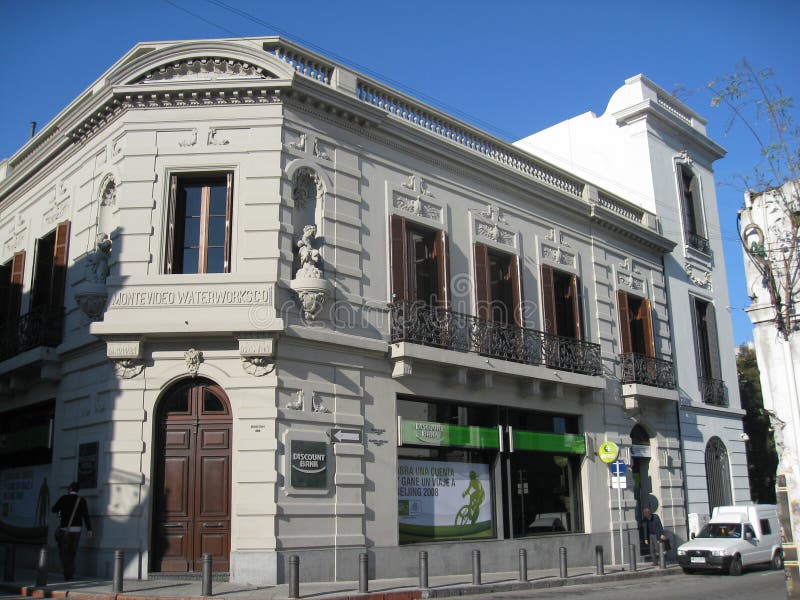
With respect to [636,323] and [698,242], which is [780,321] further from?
[698,242]

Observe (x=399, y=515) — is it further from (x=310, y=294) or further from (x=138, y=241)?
(x=138, y=241)

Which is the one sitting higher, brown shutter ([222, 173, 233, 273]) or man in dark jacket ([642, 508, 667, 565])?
brown shutter ([222, 173, 233, 273])

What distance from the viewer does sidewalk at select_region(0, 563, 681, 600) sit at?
41.1 feet

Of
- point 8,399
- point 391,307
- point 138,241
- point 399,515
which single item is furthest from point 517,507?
point 8,399

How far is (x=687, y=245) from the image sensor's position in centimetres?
2777

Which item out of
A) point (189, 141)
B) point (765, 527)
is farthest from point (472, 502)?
point (189, 141)

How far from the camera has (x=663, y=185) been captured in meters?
27.6

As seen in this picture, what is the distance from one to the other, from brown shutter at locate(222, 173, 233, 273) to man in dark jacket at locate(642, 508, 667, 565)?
13.5 metres

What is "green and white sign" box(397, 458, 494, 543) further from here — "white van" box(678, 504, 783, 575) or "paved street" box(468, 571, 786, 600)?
"white van" box(678, 504, 783, 575)

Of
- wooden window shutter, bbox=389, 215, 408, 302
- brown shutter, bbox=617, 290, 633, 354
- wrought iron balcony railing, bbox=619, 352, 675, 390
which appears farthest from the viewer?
brown shutter, bbox=617, 290, 633, 354

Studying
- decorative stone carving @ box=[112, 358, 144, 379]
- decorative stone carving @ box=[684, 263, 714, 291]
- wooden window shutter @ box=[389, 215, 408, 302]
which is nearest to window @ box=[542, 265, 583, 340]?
wooden window shutter @ box=[389, 215, 408, 302]

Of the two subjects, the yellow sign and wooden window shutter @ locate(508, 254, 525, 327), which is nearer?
the yellow sign

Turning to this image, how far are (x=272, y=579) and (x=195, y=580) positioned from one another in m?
1.40

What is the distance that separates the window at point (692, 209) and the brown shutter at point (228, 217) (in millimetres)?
17789
